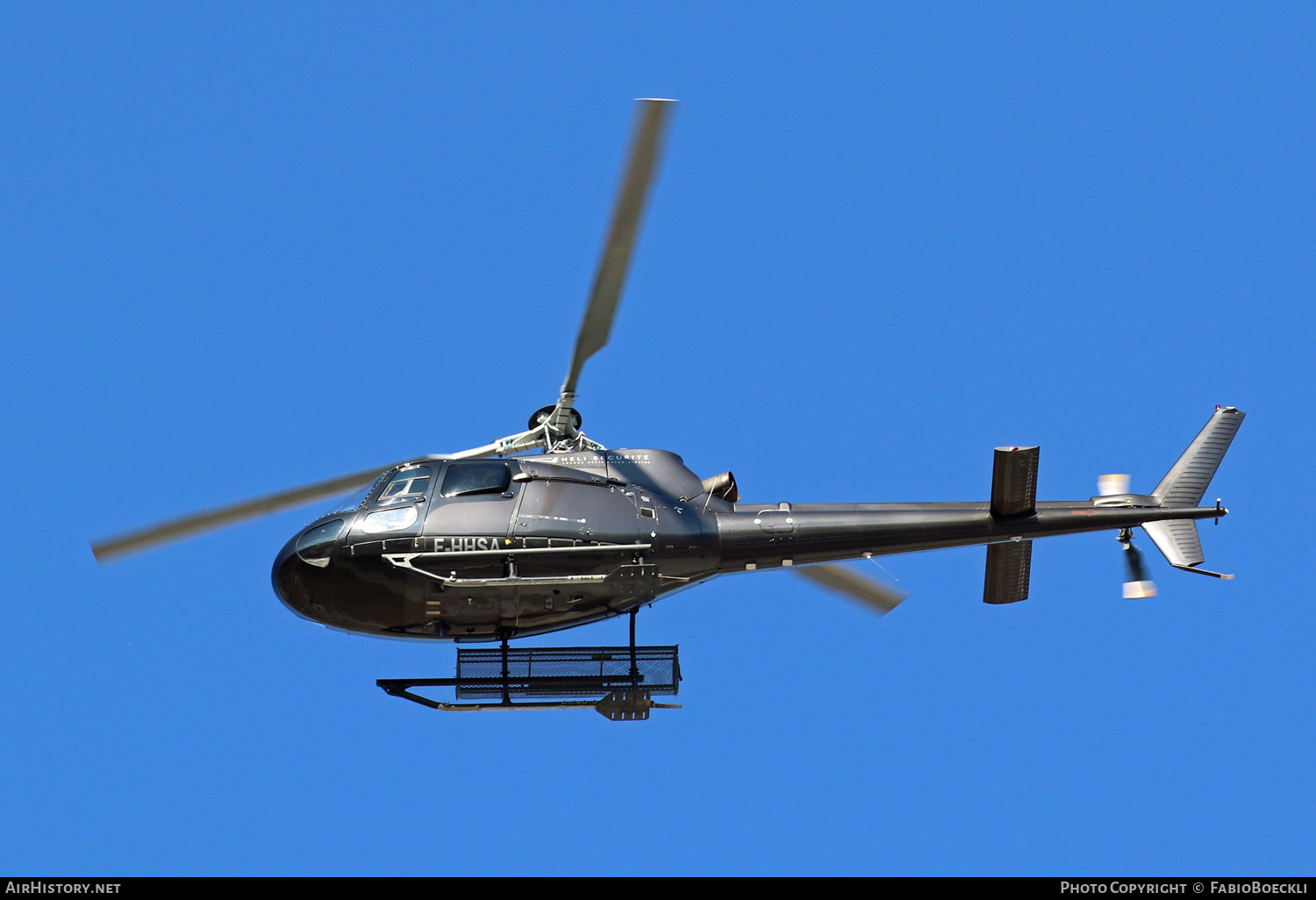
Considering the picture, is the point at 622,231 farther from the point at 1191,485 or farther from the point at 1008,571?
the point at 1191,485

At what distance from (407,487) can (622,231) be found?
4.84 m

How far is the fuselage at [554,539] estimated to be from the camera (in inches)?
639

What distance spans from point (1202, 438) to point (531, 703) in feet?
30.9

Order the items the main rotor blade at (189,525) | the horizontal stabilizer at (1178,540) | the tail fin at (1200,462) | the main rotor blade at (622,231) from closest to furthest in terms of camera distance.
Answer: the main rotor blade at (622,231) < the main rotor blade at (189,525) < the horizontal stabilizer at (1178,540) < the tail fin at (1200,462)

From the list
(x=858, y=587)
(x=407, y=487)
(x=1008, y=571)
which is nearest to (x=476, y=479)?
(x=407, y=487)

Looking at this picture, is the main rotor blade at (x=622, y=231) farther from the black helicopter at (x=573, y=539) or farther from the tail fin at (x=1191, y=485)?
the tail fin at (x=1191, y=485)

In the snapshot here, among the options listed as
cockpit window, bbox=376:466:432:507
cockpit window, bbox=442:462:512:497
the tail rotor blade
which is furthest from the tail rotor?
cockpit window, bbox=376:466:432:507

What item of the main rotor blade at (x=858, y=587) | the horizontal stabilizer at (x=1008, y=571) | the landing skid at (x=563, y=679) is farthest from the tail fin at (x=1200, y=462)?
the landing skid at (x=563, y=679)

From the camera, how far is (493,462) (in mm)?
16922

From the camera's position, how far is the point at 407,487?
16.8m

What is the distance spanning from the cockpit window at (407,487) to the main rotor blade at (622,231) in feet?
7.78

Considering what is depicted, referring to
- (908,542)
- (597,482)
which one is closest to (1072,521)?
(908,542)

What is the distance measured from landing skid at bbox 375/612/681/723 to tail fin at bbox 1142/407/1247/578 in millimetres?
6484
